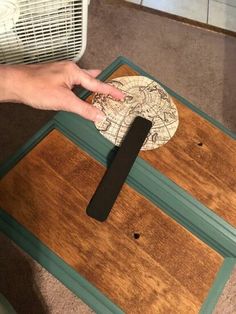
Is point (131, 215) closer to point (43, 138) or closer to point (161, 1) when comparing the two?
point (43, 138)

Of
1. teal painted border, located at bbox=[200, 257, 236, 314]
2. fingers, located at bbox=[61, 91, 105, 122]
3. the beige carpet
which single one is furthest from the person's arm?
the beige carpet

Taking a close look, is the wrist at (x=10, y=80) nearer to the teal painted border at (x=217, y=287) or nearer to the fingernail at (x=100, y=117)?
the fingernail at (x=100, y=117)

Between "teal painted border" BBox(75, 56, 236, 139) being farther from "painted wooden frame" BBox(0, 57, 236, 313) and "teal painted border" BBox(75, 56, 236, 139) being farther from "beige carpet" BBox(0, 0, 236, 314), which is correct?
"beige carpet" BBox(0, 0, 236, 314)

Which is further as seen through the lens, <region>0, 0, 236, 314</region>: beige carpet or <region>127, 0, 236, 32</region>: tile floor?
<region>127, 0, 236, 32</region>: tile floor

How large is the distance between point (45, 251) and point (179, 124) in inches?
15.2

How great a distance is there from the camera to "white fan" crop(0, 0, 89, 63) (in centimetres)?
72

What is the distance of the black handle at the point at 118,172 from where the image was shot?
622 millimetres

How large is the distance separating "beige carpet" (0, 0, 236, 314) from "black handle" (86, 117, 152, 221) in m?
0.55

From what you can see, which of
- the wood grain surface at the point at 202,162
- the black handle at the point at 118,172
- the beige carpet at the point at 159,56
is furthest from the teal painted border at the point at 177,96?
the beige carpet at the point at 159,56

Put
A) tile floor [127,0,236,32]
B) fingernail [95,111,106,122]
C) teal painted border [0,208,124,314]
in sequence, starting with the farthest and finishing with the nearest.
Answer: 1. tile floor [127,0,236,32]
2. fingernail [95,111,106,122]
3. teal painted border [0,208,124,314]

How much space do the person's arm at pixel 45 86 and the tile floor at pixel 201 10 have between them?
1022 mm

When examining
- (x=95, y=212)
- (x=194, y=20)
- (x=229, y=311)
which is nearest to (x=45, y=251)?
(x=95, y=212)

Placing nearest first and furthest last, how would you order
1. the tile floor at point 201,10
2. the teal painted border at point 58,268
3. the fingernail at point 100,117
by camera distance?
the teal painted border at point 58,268, the fingernail at point 100,117, the tile floor at point 201,10

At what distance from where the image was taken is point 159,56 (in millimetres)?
1385
